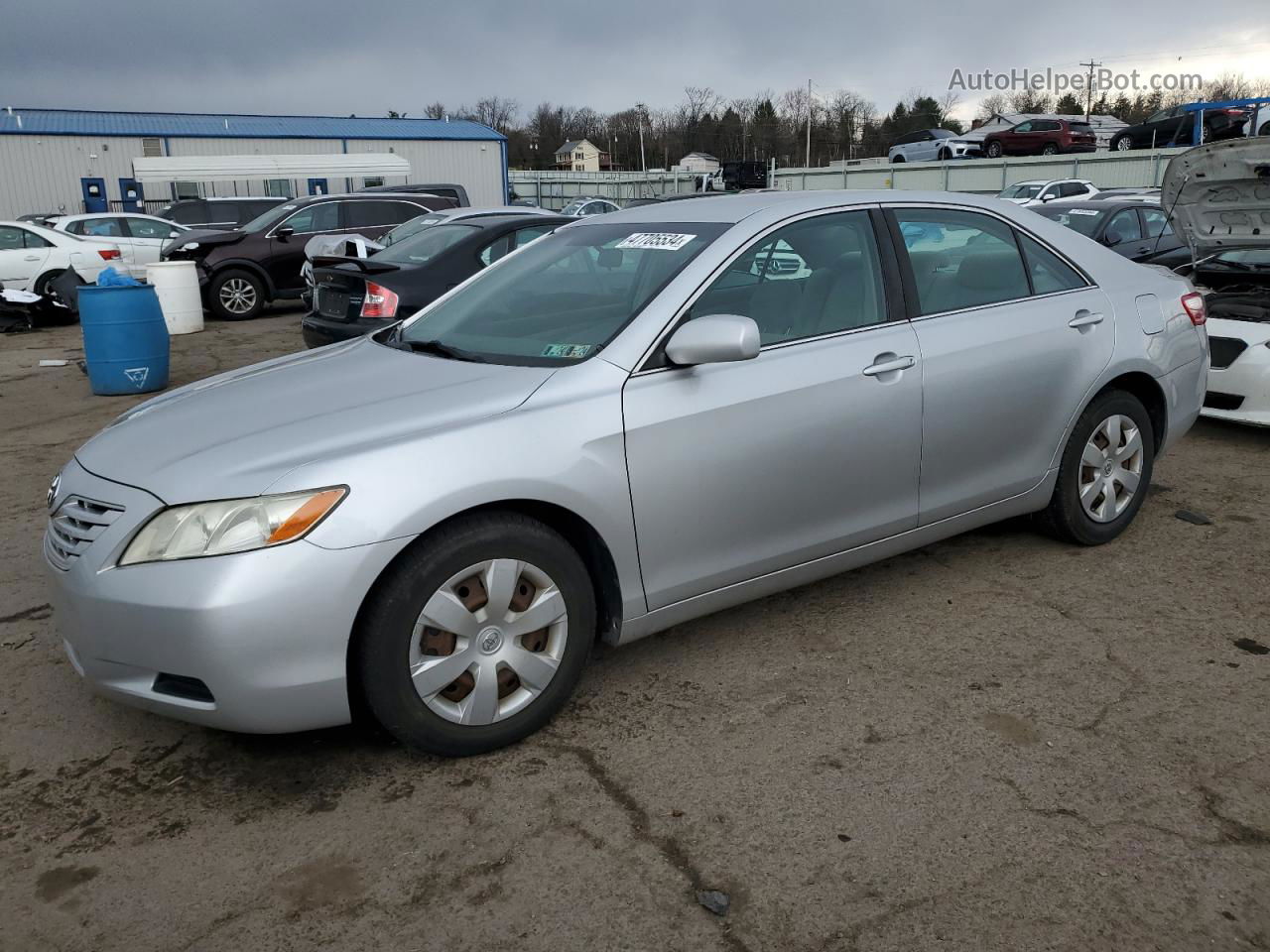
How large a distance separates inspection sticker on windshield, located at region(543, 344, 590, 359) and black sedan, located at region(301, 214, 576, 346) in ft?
14.2

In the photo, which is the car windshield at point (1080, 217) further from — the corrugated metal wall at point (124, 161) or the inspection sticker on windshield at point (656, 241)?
the corrugated metal wall at point (124, 161)

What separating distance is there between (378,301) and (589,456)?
521 centimetres

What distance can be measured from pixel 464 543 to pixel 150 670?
88 centimetres

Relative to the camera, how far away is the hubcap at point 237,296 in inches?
559

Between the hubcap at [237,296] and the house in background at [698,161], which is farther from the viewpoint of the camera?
the house in background at [698,161]

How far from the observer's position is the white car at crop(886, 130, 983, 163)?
36.0 meters

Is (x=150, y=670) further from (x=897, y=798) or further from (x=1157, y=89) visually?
(x=1157, y=89)

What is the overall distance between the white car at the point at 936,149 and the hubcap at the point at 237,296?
1030 inches

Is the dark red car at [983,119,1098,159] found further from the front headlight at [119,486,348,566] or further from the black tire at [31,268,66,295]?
the front headlight at [119,486,348,566]

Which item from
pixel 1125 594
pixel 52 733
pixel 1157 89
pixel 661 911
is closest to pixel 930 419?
pixel 1125 594

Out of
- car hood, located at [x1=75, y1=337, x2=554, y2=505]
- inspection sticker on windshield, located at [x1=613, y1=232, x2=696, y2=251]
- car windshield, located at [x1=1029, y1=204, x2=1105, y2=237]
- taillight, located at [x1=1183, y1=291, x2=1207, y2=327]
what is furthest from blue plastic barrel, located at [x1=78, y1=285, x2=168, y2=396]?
car windshield, located at [x1=1029, y1=204, x2=1105, y2=237]

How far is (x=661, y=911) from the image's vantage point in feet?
7.72

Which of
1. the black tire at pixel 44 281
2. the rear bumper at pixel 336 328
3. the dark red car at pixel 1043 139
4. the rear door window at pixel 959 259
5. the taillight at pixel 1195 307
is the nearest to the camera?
the rear door window at pixel 959 259

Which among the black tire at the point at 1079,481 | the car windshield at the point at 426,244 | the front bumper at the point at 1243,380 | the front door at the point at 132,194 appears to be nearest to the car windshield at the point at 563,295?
the black tire at the point at 1079,481
